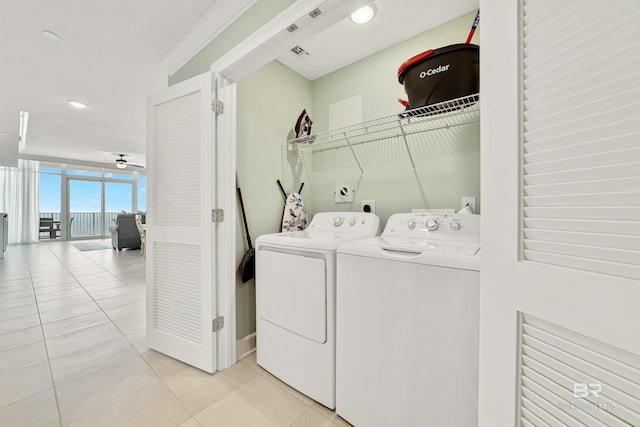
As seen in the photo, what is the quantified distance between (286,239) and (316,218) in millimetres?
595

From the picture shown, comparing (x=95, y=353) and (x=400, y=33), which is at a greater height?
(x=400, y=33)

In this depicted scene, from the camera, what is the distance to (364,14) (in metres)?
1.62

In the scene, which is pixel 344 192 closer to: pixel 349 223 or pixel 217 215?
pixel 349 223

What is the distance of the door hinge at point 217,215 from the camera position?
1.59 m

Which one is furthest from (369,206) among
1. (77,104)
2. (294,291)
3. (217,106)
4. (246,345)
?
(77,104)

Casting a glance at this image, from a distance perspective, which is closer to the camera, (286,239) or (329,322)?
(329,322)

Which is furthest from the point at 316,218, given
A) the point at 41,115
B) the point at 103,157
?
the point at 103,157

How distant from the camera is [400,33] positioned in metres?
1.80

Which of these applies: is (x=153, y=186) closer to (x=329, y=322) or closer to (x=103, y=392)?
(x=103, y=392)

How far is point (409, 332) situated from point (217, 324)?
123 cm

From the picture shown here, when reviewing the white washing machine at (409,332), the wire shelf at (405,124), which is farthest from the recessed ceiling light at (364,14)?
the white washing machine at (409,332)

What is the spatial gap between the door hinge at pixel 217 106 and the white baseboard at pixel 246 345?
1.59 meters

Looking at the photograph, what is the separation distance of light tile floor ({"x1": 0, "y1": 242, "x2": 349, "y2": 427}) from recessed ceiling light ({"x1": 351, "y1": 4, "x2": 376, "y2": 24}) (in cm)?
238

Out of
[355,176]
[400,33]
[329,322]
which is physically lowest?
[329,322]
